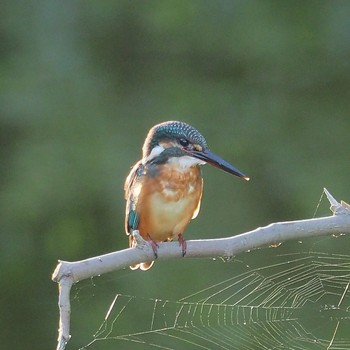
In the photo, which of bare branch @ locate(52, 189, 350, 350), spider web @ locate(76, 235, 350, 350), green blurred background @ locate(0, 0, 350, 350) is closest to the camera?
bare branch @ locate(52, 189, 350, 350)

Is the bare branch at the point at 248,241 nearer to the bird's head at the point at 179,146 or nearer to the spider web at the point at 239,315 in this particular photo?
the bird's head at the point at 179,146

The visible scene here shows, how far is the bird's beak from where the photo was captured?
7.20 feet

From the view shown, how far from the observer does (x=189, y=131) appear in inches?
91.0

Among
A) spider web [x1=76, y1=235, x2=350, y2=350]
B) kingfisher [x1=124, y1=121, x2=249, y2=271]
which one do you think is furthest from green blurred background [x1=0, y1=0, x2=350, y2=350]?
kingfisher [x1=124, y1=121, x2=249, y2=271]

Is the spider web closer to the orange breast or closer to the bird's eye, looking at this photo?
the orange breast

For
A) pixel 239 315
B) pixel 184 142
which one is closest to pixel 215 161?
pixel 184 142

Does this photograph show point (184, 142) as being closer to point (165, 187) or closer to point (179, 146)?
point (179, 146)

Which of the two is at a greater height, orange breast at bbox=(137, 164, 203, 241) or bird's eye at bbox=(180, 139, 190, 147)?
bird's eye at bbox=(180, 139, 190, 147)

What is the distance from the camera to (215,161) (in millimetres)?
2232

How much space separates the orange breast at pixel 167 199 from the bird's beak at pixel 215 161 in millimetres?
102

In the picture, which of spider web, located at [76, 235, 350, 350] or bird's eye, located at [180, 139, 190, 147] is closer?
bird's eye, located at [180, 139, 190, 147]

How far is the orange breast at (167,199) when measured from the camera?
239 centimetres

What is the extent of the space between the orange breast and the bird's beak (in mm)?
102

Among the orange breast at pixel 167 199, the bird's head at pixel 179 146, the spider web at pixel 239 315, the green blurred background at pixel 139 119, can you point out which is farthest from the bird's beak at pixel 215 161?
the green blurred background at pixel 139 119
